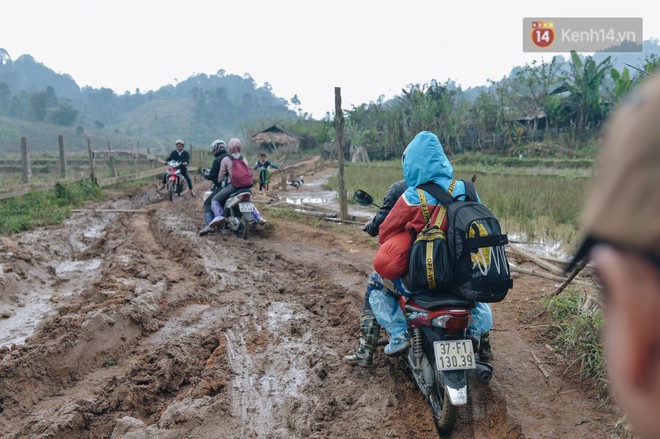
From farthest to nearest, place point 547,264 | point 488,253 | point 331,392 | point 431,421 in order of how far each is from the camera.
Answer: point 547,264 < point 331,392 < point 431,421 < point 488,253

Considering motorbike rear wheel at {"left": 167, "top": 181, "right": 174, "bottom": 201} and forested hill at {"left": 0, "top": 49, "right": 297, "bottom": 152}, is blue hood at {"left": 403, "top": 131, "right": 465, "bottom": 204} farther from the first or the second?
forested hill at {"left": 0, "top": 49, "right": 297, "bottom": 152}

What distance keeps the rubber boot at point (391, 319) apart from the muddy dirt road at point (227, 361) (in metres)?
0.27

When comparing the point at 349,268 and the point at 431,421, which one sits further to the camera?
the point at 349,268

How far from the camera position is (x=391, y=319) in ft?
11.6

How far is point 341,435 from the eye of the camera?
2.93 metres

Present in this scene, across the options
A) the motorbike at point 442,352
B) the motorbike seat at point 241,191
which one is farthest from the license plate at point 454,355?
the motorbike seat at point 241,191

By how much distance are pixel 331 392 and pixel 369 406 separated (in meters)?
0.31

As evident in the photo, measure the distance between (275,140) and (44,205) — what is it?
1052 inches

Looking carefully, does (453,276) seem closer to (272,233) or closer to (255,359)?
(255,359)

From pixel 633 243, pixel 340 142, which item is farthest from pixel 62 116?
pixel 633 243

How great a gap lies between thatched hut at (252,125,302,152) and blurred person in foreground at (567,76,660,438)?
36537mm

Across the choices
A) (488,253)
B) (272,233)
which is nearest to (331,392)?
(488,253)

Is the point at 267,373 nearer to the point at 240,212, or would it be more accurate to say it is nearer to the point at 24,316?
the point at 24,316

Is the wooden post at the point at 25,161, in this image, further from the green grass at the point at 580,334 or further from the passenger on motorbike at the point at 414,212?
the green grass at the point at 580,334
